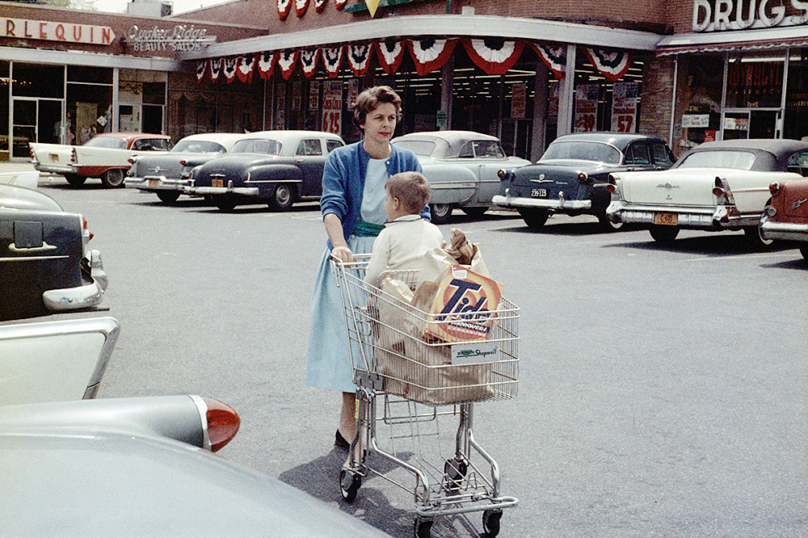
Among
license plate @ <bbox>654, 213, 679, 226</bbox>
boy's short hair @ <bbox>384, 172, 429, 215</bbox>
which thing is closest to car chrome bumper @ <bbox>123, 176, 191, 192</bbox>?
license plate @ <bbox>654, 213, 679, 226</bbox>

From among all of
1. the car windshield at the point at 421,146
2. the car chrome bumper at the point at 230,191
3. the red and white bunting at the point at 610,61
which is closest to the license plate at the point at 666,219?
the car windshield at the point at 421,146

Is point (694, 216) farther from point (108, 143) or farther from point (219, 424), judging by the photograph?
point (108, 143)

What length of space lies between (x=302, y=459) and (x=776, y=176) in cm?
1040

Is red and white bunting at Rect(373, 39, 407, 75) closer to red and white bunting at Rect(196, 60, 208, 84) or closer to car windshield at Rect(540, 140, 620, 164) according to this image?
car windshield at Rect(540, 140, 620, 164)

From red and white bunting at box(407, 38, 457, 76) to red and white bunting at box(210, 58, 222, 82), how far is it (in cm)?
1290

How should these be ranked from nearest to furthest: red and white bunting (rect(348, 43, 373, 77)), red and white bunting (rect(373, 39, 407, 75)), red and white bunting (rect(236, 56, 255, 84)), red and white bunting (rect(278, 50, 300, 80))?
red and white bunting (rect(373, 39, 407, 75)) → red and white bunting (rect(348, 43, 373, 77)) → red and white bunting (rect(278, 50, 300, 80)) → red and white bunting (rect(236, 56, 255, 84))

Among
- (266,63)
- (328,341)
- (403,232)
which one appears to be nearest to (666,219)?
(328,341)

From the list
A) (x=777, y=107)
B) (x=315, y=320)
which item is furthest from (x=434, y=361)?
(x=777, y=107)

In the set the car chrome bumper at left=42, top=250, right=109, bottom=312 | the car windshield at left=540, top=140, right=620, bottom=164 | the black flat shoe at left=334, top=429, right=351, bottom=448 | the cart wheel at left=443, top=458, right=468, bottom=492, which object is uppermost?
the car windshield at left=540, top=140, right=620, bottom=164

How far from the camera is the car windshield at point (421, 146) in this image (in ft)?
56.3

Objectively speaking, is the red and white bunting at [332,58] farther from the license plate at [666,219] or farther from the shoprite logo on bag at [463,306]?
the shoprite logo on bag at [463,306]

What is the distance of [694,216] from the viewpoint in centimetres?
1234

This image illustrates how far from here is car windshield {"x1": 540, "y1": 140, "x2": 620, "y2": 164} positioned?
15359 mm

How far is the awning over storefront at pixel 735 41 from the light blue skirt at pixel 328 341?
19.4 meters
